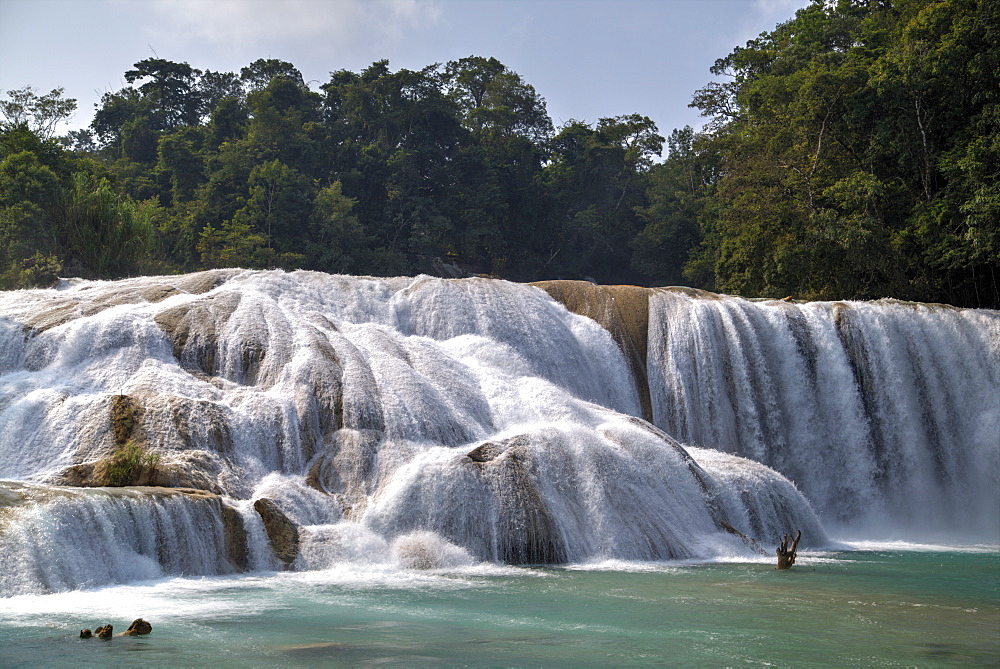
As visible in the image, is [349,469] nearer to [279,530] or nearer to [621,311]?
[279,530]

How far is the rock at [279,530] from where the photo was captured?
494 inches

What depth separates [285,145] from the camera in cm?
4431

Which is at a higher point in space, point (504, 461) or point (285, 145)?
point (285, 145)

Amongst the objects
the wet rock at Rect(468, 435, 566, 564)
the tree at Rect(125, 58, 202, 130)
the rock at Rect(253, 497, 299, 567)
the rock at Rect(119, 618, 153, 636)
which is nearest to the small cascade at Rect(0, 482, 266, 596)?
the rock at Rect(253, 497, 299, 567)

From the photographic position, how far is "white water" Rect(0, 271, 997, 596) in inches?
498

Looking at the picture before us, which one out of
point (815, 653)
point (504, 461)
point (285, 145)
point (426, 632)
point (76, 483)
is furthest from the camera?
point (285, 145)

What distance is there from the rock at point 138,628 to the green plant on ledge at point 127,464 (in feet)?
15.4

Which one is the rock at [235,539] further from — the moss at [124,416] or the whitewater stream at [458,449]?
the moss at [124,416]

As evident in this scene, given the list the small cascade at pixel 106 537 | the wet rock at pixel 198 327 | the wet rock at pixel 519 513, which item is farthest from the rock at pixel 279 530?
the wet rock at pixel 198 327

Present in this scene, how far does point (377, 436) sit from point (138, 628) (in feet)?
23.3

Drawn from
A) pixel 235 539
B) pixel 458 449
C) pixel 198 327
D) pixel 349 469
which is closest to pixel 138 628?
pixel 235 539

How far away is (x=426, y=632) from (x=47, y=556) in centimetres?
433

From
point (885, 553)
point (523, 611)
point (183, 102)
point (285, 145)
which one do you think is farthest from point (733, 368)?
point (183, 102)

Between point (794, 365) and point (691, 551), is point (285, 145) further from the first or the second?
point (691, 551)
